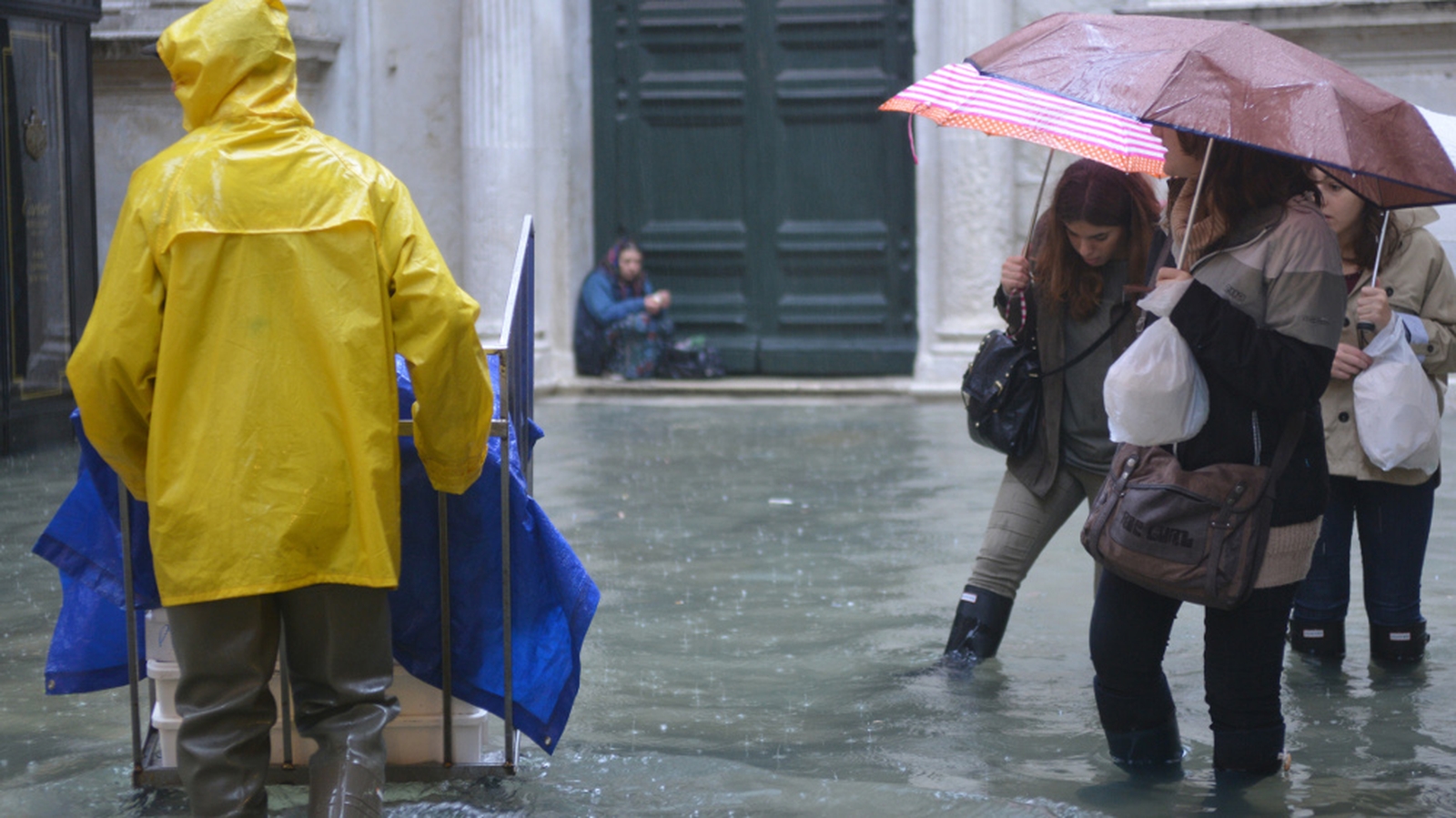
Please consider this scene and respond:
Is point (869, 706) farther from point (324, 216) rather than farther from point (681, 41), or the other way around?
point (681, 41)

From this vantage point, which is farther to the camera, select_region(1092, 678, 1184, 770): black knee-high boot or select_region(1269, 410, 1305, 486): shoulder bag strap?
select_region(1092, 678, 1184, 770): black knee-high boot

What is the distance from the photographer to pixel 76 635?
12.3 ft

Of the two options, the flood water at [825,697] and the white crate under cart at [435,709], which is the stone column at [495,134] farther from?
the white crate under cart at [435,709]

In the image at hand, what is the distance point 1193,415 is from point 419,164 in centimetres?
990

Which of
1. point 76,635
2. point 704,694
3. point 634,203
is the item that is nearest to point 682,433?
point 634,203

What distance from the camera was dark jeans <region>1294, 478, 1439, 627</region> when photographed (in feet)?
15.7

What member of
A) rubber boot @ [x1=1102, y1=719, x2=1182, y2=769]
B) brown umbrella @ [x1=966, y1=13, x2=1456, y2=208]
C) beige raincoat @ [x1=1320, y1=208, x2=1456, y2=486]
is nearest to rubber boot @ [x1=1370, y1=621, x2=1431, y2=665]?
beige raincoat @ [x1=1320, y1=208, x2=1456, y2=486]

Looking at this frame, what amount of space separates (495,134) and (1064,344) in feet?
26.2

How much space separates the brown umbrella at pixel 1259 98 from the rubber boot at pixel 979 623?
5.66 ft

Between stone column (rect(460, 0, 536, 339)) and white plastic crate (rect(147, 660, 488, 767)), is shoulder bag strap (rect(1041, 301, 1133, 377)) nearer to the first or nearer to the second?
white plastic crate (rect(147, 660, 488, 767))

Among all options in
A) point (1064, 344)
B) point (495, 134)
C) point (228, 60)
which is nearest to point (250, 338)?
point (228, 60)

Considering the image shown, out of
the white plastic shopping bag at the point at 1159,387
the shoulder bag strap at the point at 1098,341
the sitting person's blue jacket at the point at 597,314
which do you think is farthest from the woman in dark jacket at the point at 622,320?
the white plastic shopping bag at the point at 1159,387

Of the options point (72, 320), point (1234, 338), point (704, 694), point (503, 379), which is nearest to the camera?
point (1234, 338)

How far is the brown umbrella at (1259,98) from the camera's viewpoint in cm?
313
